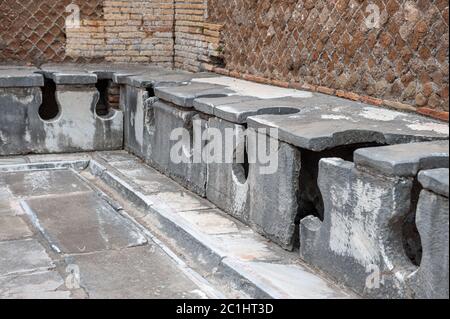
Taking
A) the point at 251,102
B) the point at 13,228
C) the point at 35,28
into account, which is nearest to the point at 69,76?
the point at 35,28

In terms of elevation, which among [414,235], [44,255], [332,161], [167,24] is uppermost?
[167,24]

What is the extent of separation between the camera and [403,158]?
10.7 feet

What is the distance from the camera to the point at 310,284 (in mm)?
3721

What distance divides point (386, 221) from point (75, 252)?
85.3 inches

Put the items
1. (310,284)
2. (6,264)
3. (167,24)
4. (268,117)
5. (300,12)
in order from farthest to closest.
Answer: (167,24)
(300,12)
(268,117)
(6,264)
(310,284)

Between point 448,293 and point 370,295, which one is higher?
point 448,293

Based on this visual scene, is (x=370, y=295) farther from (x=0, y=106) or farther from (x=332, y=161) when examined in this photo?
(x=0, y=106)

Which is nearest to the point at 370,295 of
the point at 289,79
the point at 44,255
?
the point at 44,255

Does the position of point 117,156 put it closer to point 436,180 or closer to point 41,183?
point 41,183

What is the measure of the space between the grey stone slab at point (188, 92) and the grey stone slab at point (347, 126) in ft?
3.35

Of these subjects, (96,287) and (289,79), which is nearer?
(96,287)

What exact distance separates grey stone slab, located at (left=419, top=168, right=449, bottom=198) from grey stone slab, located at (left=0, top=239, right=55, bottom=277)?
240 cm

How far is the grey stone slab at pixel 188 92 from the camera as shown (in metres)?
5.66
